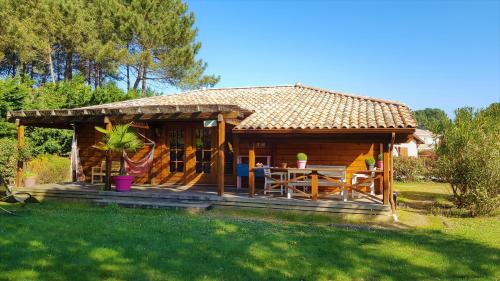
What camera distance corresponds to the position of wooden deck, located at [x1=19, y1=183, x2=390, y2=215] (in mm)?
9016

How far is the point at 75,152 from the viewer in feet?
45.2

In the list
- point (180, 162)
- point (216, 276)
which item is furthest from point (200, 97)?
point (216, 276)

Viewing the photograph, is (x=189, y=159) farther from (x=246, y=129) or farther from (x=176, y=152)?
(x=246, y=129)

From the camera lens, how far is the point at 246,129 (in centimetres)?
1007

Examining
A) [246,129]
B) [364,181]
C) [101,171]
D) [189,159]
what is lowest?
[364,181]

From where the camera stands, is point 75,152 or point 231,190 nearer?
point 231,190

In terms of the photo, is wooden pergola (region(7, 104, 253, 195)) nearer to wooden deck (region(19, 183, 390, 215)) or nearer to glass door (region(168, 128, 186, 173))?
wooden deck (region(19, 183, 390, 215))

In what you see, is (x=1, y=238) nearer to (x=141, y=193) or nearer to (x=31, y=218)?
(x=31, y=218)

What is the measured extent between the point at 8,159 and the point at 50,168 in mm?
1288

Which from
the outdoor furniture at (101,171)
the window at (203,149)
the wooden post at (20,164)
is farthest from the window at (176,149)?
the wooden post at (20,164)

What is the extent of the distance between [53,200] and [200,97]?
20.9 feet

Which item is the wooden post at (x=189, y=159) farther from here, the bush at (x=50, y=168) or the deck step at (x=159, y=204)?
the bush at (x=50, y=168)

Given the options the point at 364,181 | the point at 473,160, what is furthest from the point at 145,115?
the point at 473,160

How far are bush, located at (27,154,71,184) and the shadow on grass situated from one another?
597 centimetres
